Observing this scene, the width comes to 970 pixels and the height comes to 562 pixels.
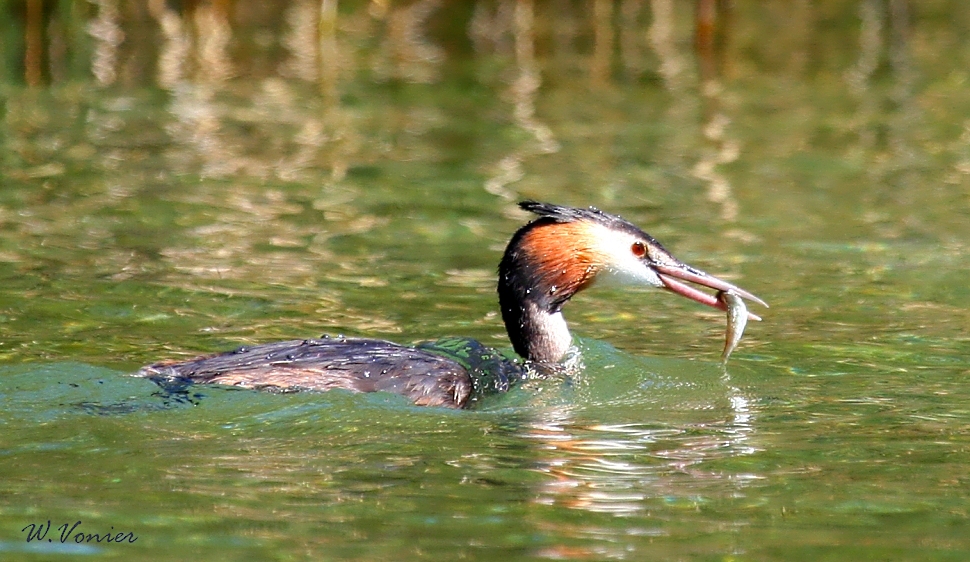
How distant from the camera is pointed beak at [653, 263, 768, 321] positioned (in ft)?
25.1

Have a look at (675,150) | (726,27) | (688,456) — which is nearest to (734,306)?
(688,456)

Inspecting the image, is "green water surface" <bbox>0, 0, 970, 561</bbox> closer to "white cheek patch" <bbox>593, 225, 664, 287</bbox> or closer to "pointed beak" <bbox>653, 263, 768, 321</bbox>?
"pointed beak" <bbox>653, 263, 768, 321</bbox>

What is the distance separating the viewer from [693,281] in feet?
25.5

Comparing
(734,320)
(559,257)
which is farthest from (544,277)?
(734,320)

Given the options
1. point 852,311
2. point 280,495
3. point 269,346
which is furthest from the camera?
point 852,311

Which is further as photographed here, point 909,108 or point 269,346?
point 909,108

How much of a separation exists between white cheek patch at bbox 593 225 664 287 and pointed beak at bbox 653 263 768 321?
5cm

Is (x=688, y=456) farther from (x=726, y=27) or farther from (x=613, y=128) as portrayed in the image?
(x=726, y=27)

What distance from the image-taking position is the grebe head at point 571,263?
308 inches

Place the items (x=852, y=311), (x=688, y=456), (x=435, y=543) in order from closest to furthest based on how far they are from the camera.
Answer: (x=435, y=543) < (x=688, y=456) < (x=852, y=311)

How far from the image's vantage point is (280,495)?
17.9ft

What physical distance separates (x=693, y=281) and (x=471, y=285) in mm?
2254

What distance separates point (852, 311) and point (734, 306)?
176 cm

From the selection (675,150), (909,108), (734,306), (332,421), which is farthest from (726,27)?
(332,421)
